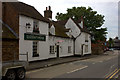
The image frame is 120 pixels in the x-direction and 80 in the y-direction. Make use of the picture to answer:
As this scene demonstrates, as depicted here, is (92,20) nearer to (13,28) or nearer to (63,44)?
(63,44)

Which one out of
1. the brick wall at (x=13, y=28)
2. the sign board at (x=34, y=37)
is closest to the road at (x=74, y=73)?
the brick wall at (x=13, y=28)

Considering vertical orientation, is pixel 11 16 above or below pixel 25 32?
above

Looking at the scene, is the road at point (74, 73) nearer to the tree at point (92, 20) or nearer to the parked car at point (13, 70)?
the parked car at point (13, 70)

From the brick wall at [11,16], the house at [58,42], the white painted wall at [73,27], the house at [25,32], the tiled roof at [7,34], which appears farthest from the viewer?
the white painted wall at [73,27]

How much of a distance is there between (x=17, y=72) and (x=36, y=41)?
893 centimetres

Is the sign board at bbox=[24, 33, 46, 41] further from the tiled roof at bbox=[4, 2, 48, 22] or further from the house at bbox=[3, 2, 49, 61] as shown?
the tiled roof at bbox=[4, 2, 48, 22]

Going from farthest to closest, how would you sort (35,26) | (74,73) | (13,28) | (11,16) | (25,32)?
1. (35,26)
2. (25,32)
3. (11,16)
4. (13,28)
5. (74,73)

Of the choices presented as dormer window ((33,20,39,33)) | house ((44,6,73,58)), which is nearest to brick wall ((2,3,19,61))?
dormer window ((33,20,39,33))

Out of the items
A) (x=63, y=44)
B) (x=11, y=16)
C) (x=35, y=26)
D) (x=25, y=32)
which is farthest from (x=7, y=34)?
(x=63, y=44)

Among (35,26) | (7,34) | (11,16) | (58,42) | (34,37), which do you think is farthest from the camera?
(58,42)

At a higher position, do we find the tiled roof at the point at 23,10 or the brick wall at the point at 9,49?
the tiled roof at the point at 23,10

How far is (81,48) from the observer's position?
28.2m

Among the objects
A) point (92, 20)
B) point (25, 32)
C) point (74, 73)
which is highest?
point (92, 20)

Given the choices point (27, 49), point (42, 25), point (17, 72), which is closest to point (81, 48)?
point (42, 25)
